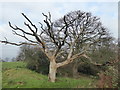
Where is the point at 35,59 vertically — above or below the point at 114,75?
above

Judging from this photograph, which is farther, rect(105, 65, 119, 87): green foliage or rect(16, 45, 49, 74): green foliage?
rect(16, 45, 49, 74): green foliage

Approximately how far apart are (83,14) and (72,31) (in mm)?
2381

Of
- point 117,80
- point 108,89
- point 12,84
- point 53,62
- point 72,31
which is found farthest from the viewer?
point 72,31

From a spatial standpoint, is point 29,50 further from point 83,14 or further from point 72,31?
point 83,14

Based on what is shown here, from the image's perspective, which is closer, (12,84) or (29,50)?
(12,84)

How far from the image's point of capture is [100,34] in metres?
17.5

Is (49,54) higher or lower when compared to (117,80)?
higher

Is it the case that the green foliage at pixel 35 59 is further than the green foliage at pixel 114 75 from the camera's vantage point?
Yes

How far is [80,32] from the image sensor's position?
1625 cm

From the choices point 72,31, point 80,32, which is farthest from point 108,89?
point 72,31

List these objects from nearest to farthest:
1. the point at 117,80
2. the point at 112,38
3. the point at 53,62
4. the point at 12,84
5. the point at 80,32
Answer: the point at 117,80 < the point at 12,84 < the point at 53,62 < the point at 80,32 < the point at 112,38

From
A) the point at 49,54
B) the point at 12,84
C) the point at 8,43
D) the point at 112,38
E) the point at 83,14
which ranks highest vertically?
the point at 83,14

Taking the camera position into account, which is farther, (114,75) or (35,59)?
(35,59)

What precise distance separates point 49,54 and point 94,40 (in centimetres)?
693
